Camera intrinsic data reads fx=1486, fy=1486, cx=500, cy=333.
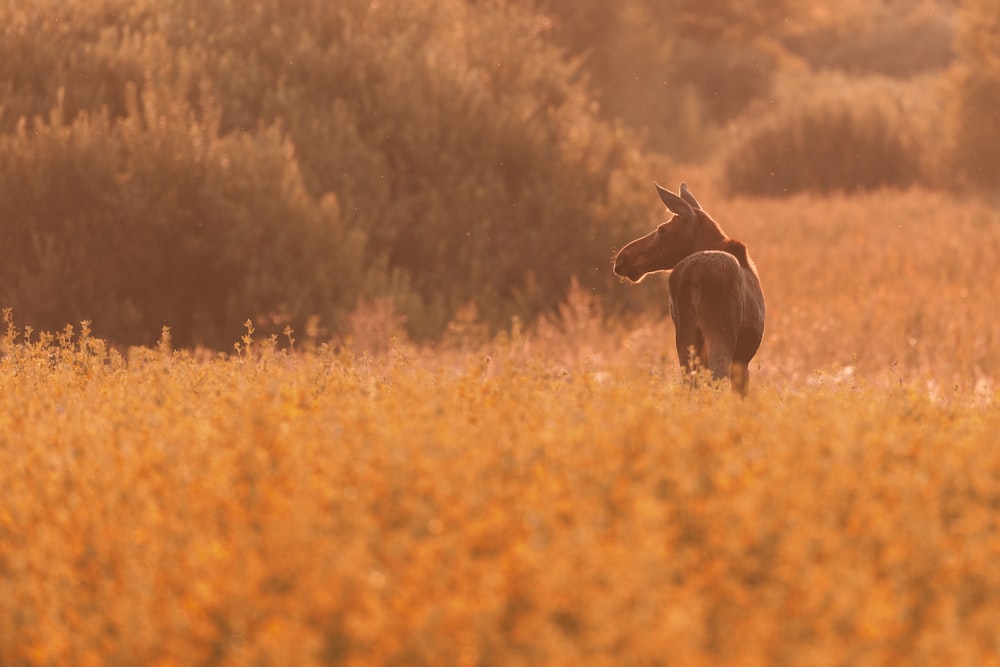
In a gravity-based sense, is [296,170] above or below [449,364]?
above

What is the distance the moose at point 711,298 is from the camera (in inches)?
279

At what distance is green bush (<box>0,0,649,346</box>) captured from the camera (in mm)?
12078

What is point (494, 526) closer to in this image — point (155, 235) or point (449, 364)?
point (449, 364)

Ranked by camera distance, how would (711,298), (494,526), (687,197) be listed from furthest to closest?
1. (687,197)
2. (711,298)
3. (494,526)

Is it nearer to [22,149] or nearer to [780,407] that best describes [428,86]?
[22,149]

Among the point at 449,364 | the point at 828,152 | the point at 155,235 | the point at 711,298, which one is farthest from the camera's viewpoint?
the point at 828,152

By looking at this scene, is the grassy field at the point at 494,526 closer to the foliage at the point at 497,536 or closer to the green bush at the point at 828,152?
the foliage at the point at 497,536

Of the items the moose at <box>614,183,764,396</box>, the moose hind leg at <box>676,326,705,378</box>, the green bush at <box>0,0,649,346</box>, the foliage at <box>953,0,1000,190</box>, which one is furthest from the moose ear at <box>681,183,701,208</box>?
the foliage at <box>953,0,1000,190</box>

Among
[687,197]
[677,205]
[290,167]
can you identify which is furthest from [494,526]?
[290,167]

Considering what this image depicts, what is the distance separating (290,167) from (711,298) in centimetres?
649

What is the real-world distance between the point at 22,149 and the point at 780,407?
7.80 m

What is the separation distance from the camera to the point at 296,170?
505 inches

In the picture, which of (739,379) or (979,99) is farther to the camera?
(979,99)

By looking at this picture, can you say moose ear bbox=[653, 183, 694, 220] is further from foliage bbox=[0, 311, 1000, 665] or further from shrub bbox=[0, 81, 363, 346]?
shrub bbox=[0, 81, 363, 346]
